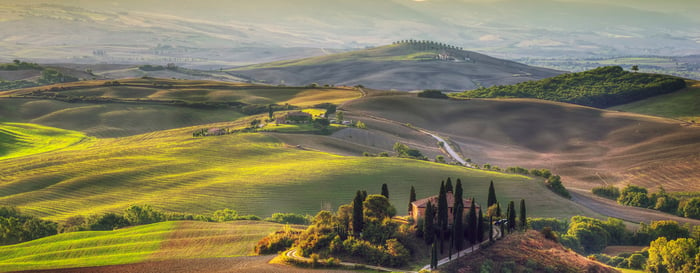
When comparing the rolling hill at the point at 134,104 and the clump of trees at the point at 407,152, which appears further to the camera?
the rolling hill at the point at 134,104

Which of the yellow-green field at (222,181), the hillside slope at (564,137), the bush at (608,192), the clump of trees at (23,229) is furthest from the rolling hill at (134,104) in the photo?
the bush at (608,192)

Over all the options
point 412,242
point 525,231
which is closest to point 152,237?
point 412,242

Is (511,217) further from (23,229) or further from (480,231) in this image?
(23,229)

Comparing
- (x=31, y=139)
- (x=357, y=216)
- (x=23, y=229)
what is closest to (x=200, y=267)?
(x=357, y=216)

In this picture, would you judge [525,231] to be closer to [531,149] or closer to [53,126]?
[531,149]

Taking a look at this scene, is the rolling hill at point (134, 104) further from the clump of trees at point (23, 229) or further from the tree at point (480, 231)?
the tree at point (480, 231)
